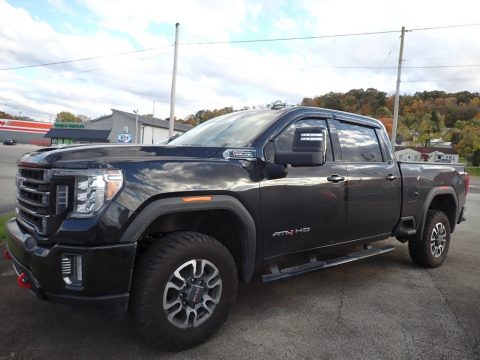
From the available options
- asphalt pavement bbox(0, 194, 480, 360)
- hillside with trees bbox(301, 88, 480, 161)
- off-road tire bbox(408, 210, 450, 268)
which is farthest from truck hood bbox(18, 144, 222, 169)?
hillside with trees bbox(301, 88, 480, 161)

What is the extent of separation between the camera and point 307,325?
3543mm

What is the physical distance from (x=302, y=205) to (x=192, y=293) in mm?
1282

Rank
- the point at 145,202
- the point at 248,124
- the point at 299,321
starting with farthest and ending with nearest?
the point at 248,124 < the point at 299,321 < the point at 145,202

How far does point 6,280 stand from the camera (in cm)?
433

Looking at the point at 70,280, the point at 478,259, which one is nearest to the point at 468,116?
the point at 478,259

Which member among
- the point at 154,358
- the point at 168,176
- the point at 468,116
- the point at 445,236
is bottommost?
the point at 154,358

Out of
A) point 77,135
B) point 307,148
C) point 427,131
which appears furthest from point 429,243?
point 77,135

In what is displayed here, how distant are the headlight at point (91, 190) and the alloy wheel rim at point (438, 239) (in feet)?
14.5

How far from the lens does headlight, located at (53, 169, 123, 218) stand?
261 centimetres

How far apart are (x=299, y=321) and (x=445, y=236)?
3.05 meters

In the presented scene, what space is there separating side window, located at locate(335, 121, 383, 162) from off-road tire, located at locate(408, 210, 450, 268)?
130cm

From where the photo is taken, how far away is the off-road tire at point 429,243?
208 inches

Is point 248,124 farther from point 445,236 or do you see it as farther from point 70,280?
point 445,236

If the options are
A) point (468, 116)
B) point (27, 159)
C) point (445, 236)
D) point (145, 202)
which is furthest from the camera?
point (468, 116)
